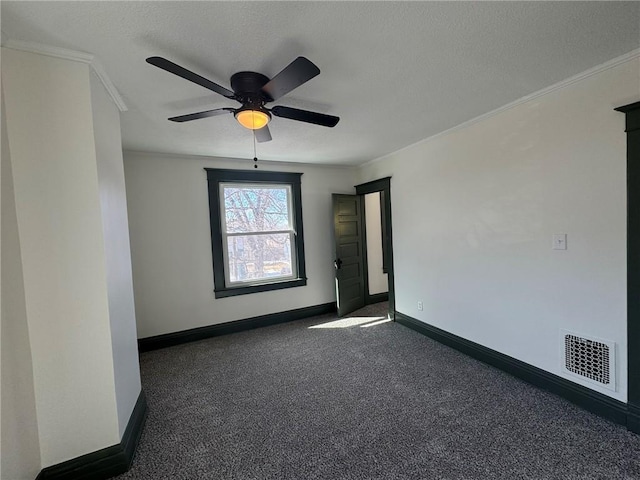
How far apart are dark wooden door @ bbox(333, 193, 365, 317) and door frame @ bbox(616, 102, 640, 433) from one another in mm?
A: 3160

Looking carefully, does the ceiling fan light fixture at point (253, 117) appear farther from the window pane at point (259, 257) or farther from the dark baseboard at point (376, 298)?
the dark baseboard at point (376, 298)

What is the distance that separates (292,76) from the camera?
1533 millimetres

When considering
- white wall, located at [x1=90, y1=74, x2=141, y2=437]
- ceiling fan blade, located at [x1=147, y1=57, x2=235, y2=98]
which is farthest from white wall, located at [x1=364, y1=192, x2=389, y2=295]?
ceiling fan blade, located at [x1=147, y1=57, x2=235, y2=98]

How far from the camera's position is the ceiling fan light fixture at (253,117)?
189 cm

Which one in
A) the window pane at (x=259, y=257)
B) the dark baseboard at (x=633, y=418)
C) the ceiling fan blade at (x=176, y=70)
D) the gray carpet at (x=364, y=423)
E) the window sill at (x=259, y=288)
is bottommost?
the gray carpet at (x=364, y=423)

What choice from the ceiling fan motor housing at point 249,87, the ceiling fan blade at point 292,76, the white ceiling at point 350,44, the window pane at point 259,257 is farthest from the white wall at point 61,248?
the window pane at point 259,257

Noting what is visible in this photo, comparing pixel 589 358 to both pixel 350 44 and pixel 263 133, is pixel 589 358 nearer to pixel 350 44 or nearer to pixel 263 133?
pixel 350 44

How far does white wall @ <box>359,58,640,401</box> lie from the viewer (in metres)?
1.98

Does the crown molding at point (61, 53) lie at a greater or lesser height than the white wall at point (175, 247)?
greater

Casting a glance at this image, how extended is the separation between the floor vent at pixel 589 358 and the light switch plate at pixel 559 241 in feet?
2.16

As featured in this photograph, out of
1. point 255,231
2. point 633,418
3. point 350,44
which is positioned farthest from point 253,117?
point 633,418

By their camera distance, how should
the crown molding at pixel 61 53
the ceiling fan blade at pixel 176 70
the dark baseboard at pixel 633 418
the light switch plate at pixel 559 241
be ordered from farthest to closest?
the light switch plate at pixel 559 241
the dark baseboard at pixel 633 418
the crown molding at pixel 61 53
the ceiling fan blade at pixel 176 70

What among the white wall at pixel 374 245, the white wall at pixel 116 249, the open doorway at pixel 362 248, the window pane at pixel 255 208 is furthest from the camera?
the white wall at pixel 374 245

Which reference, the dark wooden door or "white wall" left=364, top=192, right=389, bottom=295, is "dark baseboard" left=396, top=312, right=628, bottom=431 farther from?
"white wall" left=364, top=192, right=389, bottom=295
